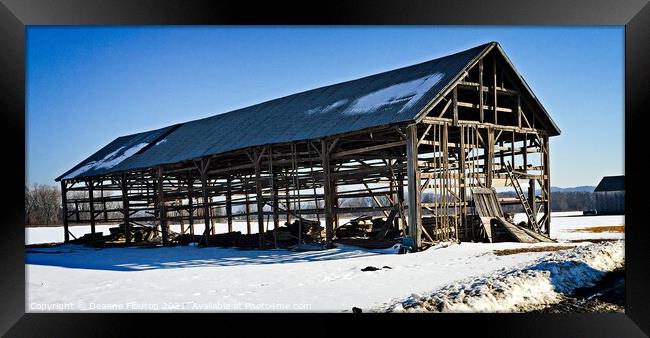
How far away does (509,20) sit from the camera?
1144 centimetres

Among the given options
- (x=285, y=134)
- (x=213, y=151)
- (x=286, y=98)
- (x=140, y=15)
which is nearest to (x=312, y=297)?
(x=140, y=15)

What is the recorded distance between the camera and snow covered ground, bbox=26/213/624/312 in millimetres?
12047

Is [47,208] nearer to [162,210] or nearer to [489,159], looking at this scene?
[162,210]

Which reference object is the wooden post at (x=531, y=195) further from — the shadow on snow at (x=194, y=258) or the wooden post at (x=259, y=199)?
the wooden post at (x=259, y=199)

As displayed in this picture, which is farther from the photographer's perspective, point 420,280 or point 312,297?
point 420,280

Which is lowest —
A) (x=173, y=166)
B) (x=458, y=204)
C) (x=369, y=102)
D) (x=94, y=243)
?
(x=94, y=243)

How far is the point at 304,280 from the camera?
46.8 feet

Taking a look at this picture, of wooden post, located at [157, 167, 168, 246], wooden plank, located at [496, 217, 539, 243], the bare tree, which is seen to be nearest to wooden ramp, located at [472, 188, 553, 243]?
wooden plank, located at [496, 217, 539, 243]

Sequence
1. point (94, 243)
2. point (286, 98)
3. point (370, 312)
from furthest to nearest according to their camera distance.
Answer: point (94, 243), point (286, 98), point (370, 312)

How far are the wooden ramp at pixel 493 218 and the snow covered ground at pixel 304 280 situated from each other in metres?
A: 0.86

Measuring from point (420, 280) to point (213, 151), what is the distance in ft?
48.2

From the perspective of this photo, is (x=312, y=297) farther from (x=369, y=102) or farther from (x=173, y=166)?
(x=173, y=166)

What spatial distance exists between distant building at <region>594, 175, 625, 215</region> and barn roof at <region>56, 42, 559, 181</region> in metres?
31.8

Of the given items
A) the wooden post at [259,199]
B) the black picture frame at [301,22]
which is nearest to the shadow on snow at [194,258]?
the wooden post at [259,199]
